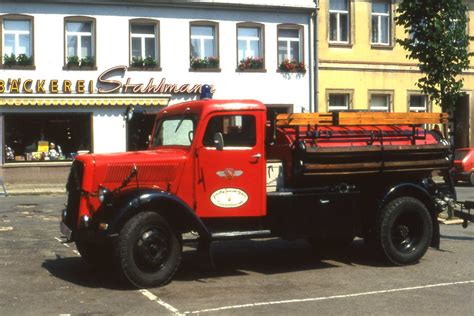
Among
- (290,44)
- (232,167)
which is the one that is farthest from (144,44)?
(232,167)

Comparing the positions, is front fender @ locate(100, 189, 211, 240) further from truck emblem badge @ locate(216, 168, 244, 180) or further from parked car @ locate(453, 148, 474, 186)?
parked car @ locate(453, 148, 474, 186)

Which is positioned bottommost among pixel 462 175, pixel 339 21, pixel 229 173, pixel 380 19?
pixel 462 175

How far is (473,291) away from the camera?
8359 millimetres

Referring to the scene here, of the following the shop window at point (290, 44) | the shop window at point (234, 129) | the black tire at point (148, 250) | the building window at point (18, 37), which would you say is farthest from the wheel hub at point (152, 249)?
the shop window at point (290, 44)

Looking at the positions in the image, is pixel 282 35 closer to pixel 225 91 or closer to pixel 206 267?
pixel 225 91

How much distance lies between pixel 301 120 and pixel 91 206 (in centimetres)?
275

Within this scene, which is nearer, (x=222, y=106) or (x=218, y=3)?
(x=222, y=106)

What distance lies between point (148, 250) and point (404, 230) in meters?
3.66

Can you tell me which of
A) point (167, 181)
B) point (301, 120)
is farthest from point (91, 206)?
point (301, 120)

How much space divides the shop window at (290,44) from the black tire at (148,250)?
69.9ft

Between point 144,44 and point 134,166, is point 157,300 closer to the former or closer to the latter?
point 134,166

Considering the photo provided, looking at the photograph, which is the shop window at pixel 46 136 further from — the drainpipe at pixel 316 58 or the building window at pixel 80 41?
the drainpipe at pixel 316 58

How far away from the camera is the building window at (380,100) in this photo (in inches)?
1200

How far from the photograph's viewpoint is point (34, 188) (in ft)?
82.9
